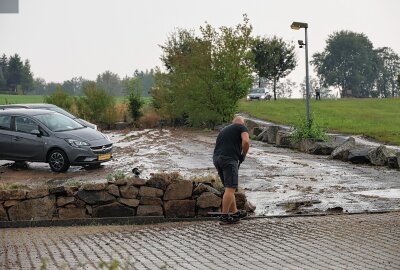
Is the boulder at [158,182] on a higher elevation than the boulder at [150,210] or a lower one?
higher

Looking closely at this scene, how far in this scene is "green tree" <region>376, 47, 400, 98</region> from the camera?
374ft

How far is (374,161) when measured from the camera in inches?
800

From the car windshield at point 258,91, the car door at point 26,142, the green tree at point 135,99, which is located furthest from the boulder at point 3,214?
the car windshield at point 258,91

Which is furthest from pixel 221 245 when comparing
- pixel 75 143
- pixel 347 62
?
pixel 347 62

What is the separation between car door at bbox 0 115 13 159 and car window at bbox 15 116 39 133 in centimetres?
25

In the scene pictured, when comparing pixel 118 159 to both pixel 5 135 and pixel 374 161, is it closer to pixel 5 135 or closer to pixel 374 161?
pixel 5 135

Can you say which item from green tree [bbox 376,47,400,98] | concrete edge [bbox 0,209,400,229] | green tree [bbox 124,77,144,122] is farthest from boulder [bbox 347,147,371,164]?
green tree [bbox 376,47,400,98]

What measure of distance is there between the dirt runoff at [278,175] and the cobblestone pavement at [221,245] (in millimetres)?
1598

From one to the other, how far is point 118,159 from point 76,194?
9.94 m

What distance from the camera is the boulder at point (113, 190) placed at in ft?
40.9

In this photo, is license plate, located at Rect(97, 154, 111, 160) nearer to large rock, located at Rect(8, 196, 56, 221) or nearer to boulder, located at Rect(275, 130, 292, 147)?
large rock, located at Rect(8, 196, 56, 221)

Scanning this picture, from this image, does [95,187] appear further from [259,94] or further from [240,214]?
[259,94]

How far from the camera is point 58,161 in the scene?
1888 cm

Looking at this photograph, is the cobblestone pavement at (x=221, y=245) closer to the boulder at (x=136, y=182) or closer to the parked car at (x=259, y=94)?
the boulder at (x=136, y=182)
